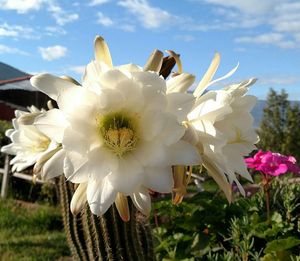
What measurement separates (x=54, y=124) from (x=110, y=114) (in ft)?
0.40

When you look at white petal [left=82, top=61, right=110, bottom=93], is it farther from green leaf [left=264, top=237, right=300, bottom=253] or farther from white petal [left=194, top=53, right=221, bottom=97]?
green leaf [left=264, top=237, right=300, bottom=253]

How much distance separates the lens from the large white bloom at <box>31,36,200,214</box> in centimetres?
100

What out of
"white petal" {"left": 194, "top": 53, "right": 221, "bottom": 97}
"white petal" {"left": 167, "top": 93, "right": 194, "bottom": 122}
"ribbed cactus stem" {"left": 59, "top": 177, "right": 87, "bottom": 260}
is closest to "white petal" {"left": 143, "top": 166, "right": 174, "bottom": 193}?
"white petal" {"left": 167, "top": 93, "right": 194, "bottom": 122}

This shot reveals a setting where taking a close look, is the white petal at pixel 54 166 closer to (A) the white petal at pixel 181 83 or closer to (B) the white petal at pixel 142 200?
(B) the white petal at pixel 142 200

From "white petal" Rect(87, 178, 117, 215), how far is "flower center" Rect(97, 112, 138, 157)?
93 mm

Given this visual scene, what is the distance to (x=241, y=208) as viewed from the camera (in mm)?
3102

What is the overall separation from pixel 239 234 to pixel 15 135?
1511 millimetres

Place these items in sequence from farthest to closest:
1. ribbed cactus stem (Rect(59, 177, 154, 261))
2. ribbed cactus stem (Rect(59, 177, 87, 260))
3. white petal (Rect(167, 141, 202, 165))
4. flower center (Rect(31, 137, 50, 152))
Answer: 1. ribbed cactus stem (Rect(59, 177, 87, 260))
2. flower center (Rect(31, 137, 50, 152))
3. ribbed cactus stem (Rect(59, 177, 154, 261))
4. white petal (Rect(167, 141, 202, 165))

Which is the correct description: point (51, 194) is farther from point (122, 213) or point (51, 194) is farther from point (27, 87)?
point (27, 87)

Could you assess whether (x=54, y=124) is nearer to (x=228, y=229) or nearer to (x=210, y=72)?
(x=210, y=72)

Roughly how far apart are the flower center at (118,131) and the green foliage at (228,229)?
1.60m

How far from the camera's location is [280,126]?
3069 centimetres

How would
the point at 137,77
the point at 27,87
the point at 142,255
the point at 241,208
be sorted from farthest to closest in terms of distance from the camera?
the point at 27,87, the point at 241,208, the point at 142,255, the point at 137,77

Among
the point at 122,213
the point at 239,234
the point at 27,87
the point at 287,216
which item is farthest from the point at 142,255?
the point at 27,87
